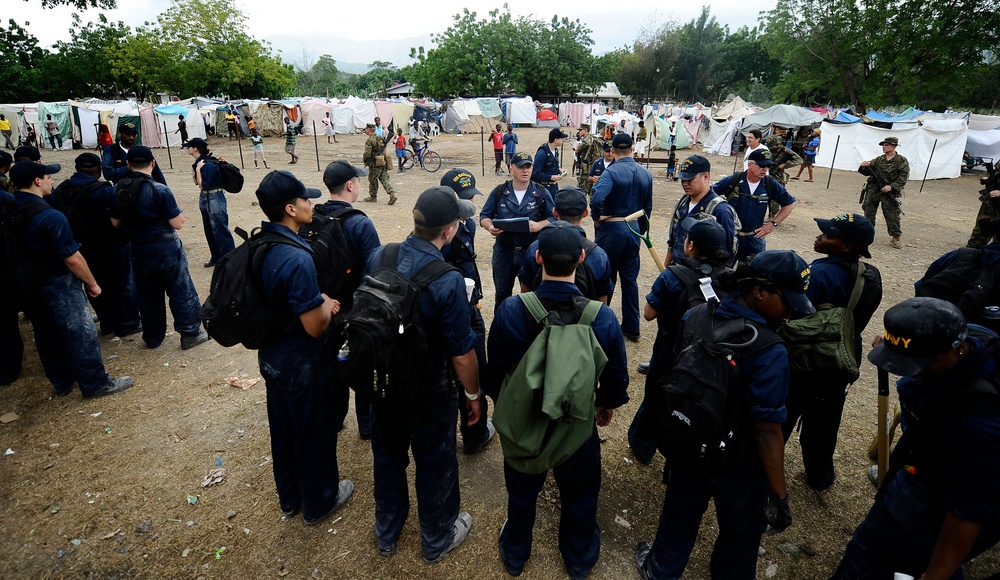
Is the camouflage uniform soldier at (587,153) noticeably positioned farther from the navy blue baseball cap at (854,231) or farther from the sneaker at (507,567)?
the sneaker at (507,567)

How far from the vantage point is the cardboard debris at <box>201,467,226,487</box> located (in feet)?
11.6

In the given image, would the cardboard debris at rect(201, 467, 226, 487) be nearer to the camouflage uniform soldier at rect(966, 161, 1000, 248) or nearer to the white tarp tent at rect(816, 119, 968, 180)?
the camouflage uniform soldier at rect(966, 161, 1000, 248)

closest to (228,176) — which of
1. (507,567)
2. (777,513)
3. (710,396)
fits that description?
(507,567)

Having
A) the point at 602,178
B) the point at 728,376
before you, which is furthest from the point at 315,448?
the point at 602,178

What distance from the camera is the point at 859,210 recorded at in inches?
494

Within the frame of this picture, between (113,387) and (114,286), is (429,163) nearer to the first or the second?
(114,286)

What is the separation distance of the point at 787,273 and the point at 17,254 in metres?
5.35

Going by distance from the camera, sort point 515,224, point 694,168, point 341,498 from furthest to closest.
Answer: point 515,224, point 694,168, point 341,498

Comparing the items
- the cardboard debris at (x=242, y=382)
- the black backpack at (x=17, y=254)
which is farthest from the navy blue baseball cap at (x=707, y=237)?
the black backpack at (x=17, y=254)

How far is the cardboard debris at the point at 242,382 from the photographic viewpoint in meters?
4.71

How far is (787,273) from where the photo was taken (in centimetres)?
216

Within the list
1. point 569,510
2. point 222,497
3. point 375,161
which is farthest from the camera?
point 375,161

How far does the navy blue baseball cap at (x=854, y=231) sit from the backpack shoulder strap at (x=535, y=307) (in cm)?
196

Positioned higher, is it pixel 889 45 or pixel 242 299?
Answer: pixel 889 45
